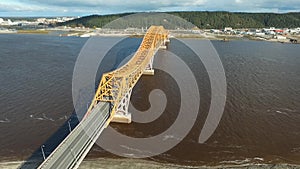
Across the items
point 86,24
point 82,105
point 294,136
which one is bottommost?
point 294,136

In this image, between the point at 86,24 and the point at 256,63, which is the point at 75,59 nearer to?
the point at 256,63

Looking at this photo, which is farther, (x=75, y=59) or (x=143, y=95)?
(x=75, y=59)

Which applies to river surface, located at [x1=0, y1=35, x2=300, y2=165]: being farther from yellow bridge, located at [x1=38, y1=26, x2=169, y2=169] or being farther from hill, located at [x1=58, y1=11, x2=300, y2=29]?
hill, located at [x1=58, y1=11, x2=300, y2=29]

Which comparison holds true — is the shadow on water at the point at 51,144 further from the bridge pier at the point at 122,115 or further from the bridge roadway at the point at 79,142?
the bridge roadway at the point at 79,142

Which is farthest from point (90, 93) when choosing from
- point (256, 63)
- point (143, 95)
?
point (256, 63)

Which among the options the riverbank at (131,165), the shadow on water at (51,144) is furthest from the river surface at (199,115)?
the riverbank at (131,165)

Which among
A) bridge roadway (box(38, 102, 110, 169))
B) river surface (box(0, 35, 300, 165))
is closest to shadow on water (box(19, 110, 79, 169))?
river surface (box(0, 35, 300, 165))

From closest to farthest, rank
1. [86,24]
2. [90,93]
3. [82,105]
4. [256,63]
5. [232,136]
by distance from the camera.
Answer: [232,136] → [82,105] → [90,93] → [256,63] → [86,24]
